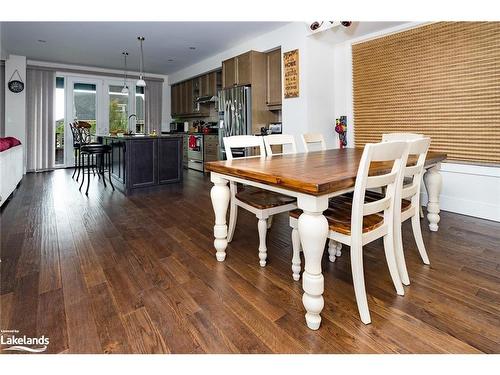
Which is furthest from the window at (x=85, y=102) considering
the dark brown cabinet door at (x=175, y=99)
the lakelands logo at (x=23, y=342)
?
the lakelands logo at (x=23, y=342)

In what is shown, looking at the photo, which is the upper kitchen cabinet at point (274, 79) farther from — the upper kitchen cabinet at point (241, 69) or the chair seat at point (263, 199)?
the chair seat at point (263, 199)

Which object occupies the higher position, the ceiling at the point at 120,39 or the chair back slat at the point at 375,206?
the ceiling at the point at 120,39

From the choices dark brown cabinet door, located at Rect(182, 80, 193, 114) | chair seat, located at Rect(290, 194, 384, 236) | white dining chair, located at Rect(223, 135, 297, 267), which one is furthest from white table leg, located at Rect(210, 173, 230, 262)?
dark brown cabinet door, located at Rect(182, 80, 193, 114)

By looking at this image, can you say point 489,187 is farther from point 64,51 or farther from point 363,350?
point 64,51

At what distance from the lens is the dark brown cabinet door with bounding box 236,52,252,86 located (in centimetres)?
497

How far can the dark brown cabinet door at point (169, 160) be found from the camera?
477cm

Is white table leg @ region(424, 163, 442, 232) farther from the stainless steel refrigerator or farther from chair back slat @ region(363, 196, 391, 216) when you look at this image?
the stainless steel refrigerator

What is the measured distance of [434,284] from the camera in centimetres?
185

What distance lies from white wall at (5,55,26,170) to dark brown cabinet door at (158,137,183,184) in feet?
12.6

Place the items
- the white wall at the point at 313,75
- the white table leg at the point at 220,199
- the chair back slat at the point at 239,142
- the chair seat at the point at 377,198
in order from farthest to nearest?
the white wall at the point at 313,75 → the chair back slat at the point at 239,142 → the white table leg at the point at 220,199 → the chair seat at the point at 377,198

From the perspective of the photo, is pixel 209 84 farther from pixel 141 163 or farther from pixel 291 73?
pixel 141 163

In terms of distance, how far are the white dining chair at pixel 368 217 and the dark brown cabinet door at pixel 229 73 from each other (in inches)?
167

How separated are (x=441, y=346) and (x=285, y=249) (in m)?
1.26
